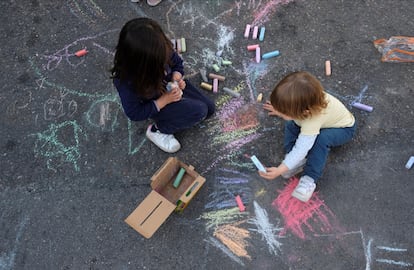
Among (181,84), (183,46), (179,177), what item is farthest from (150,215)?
(183,46)

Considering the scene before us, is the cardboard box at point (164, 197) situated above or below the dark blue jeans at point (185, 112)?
below

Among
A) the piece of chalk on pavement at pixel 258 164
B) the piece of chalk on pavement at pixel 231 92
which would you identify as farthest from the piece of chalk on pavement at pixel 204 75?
the piece of chalk on pavement at pixel 258 164

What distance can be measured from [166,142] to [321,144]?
1.13 m

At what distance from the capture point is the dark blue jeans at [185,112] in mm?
2797

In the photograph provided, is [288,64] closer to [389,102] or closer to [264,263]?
[389,102]

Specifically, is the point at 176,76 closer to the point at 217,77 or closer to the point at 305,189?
the point at 217,77

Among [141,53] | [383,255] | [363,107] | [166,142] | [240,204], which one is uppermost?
[141,53]

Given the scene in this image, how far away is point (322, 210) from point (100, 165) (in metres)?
1.67

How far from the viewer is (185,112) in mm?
2836

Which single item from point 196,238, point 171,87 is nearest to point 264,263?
point 196,238

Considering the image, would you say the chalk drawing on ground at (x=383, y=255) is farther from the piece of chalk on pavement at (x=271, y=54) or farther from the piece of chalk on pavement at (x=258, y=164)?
the piece of chalk on pavement at (x=271, y=54)

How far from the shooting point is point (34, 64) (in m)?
3.54

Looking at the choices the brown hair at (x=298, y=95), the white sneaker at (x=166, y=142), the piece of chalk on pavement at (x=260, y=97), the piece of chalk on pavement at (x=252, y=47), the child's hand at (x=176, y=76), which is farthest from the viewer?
the piece of chalk on pavement at (x=252, y=47)

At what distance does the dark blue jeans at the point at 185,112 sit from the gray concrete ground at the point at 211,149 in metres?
0.16
